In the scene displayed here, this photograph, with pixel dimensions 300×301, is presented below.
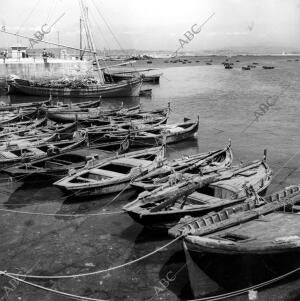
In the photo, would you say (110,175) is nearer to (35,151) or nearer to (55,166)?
(55,166)

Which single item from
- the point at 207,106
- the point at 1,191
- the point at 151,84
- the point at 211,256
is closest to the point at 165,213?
the point at 211,256

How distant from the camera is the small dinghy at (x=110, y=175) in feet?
60.2

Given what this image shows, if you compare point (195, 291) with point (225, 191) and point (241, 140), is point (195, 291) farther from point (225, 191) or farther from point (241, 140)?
point (241, 140)

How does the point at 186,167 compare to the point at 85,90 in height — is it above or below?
below

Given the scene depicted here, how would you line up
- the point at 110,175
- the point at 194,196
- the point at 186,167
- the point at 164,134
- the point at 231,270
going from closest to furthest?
the point at 231,270
the point at 194,196
the point at 110,175
the point at 186,167
the point at 164,134

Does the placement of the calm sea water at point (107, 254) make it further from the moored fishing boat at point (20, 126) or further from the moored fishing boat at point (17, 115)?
the moored fishing boat at point (17, 115)

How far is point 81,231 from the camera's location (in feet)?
52.9

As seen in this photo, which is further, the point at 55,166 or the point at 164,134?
the point at 164,134

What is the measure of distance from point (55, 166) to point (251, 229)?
512 inches

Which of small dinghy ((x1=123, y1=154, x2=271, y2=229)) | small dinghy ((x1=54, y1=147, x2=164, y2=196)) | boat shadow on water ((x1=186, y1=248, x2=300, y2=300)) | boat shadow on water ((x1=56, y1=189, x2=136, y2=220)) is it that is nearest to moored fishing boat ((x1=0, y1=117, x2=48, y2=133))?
small dinghy ((x1=54, y1=147, x2=164, y2=196))

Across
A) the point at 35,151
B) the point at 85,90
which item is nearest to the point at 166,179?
the point at 35,151

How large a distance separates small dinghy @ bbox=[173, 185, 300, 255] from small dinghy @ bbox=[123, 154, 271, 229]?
1.70 metres

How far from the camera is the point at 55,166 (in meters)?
22.0

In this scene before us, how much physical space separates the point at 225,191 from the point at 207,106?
3489 cm
